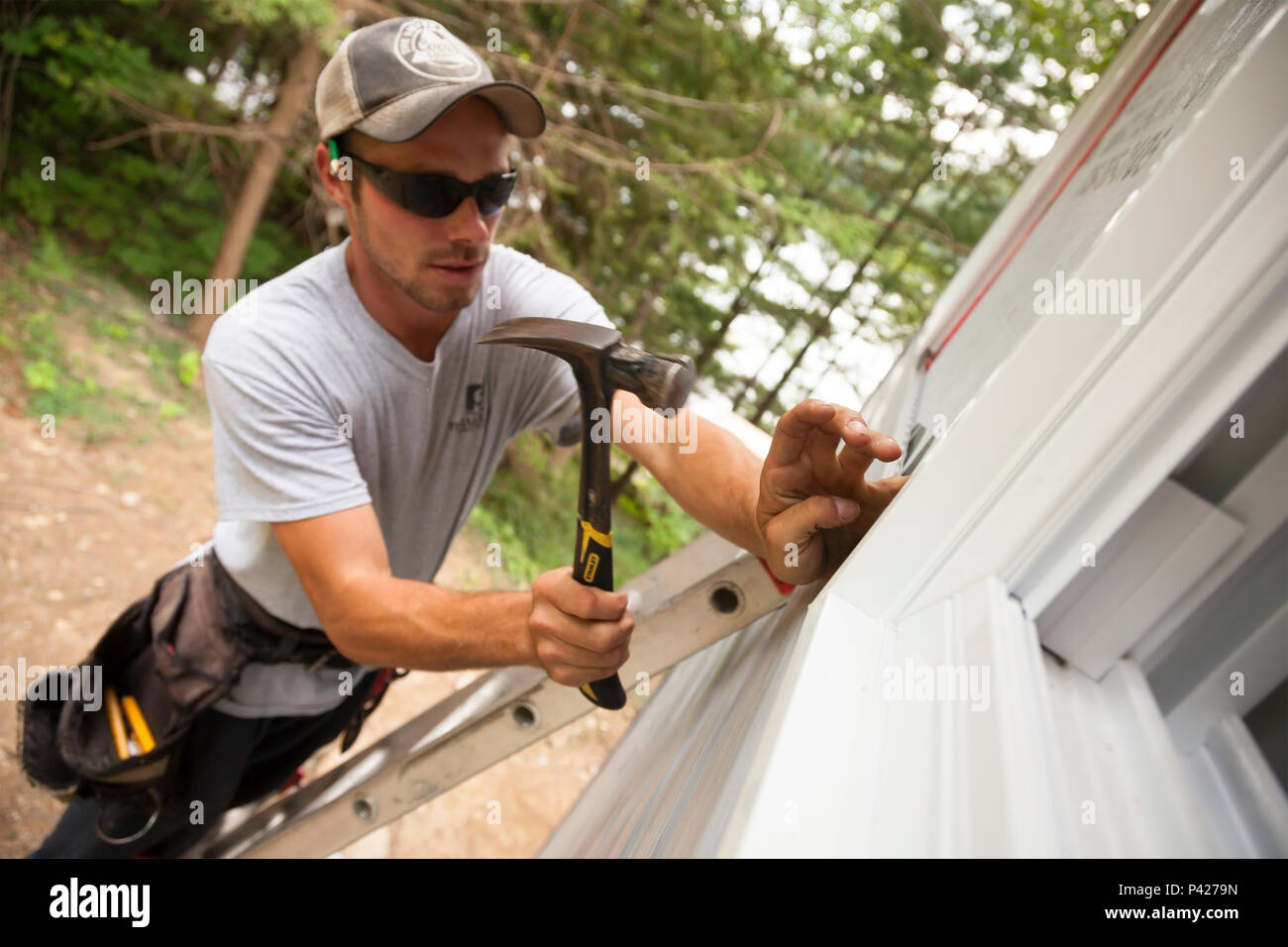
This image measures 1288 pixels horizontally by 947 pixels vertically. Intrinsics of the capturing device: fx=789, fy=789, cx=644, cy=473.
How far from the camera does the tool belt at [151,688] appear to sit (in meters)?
2.05

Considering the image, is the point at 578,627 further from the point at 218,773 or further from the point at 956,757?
the point at 218,773

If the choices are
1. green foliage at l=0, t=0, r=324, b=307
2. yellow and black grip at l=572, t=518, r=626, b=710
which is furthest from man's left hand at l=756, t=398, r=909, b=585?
green foliage at l=0, t=0, r=324, b=307

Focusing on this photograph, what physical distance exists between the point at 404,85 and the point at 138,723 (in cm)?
176

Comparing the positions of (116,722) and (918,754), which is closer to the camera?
(918,754)

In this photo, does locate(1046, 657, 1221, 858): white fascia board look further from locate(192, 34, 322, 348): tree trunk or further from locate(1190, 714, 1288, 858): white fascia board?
locate(192, 34, 322, 348): tree trunk

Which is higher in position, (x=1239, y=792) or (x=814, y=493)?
(x=1239, y=792)

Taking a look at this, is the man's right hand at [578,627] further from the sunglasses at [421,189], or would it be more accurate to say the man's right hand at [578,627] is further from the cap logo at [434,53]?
the cap logo at [434,53]

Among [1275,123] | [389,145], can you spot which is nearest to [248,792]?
[389,145]

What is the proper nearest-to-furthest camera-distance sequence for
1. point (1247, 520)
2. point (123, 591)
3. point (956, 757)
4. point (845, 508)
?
point (956, 757), point (1247, 520), point (845, 508), point (123, 591)

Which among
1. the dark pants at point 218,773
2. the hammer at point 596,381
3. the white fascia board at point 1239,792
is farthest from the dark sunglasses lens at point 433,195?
the white fascia board at point 1239,792

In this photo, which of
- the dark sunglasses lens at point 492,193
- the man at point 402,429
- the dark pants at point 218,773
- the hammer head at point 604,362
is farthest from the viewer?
the dark pants at point 218,773

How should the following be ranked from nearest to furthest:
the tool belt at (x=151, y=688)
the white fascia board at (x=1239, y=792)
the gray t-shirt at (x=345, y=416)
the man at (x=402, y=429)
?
the white fascia board at (x=1239, y=792)
the man at (x=402, y=429)
the gray t-shirt at (x=345, y=416)
the tool belt at (x=151, y=688)

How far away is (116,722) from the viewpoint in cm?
209

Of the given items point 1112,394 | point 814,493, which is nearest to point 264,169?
point 814,493
